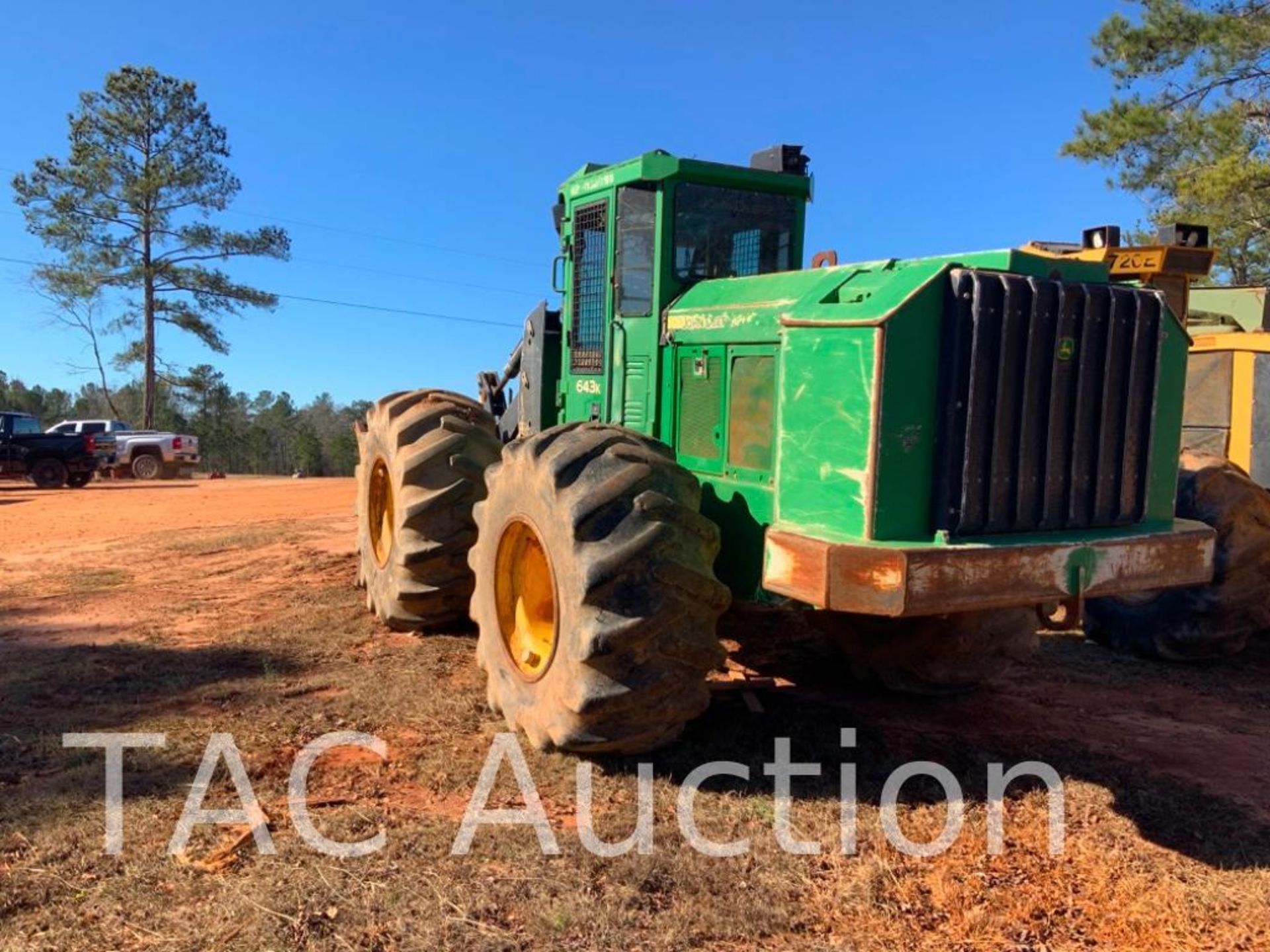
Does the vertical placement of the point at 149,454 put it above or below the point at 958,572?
below

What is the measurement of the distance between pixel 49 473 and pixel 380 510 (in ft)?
61.7

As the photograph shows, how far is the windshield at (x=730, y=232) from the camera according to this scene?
585 centimetres

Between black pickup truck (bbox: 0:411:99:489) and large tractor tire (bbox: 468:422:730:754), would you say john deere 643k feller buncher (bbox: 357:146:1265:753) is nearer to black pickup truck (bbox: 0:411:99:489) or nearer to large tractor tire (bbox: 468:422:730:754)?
large tractor tire (bbox: 468:422:730:754)

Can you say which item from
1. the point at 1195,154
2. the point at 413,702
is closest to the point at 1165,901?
the point at 413,702

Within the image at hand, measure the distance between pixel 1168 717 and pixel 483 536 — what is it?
12.9 feet

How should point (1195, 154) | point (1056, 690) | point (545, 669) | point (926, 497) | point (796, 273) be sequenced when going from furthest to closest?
point (1195, 154), point (1056, 690), point (796, 273), point (545, 669), point (926, 497)

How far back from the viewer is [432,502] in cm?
637

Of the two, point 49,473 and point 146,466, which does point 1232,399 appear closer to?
point 49,473

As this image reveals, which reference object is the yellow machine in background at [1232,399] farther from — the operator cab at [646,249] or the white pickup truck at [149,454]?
the white pickup truck at [149,454]

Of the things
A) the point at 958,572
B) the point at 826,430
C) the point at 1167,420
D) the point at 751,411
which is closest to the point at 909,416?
the point at 826,430

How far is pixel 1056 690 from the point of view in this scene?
6309 mm

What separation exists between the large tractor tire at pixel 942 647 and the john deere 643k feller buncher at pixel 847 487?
17mm

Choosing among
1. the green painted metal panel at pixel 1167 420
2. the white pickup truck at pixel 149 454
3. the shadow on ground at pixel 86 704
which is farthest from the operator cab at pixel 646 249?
the white pickup truck at pixel 149 454

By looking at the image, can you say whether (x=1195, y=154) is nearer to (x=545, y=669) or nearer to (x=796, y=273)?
(x=796, y=273)
